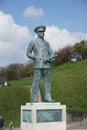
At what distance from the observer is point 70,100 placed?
49.6 meters

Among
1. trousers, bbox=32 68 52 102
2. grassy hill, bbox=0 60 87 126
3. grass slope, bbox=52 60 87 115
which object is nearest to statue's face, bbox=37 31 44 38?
trousers, bbox=32 68 52 102

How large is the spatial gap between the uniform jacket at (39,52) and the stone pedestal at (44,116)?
1561mm

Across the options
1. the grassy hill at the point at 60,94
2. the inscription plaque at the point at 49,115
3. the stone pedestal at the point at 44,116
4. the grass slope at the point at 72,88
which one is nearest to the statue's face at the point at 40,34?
the stone pedestal at the point at 44,116

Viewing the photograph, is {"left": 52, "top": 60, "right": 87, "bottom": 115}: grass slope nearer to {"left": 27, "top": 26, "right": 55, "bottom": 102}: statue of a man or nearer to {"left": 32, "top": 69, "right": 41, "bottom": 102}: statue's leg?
{"left": 27, "top": 26, "right": 55, "bottom": 102}: statue of a man

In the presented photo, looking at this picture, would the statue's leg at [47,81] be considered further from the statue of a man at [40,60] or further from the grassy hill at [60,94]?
the grassy hill at [60,94]

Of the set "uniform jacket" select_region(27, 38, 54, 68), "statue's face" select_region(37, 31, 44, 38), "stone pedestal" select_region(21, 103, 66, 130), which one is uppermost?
"statue's face" select_region(37, 31, 44, 38)

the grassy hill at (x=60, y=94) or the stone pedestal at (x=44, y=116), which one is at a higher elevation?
the grassy hill at (x=60, y=94)

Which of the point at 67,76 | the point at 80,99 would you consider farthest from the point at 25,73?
the point at 80,99

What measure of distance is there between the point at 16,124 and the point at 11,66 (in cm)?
7369

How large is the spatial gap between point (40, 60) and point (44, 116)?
2.08 meters

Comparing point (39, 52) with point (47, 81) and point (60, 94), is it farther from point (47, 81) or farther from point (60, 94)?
point (60, 94)

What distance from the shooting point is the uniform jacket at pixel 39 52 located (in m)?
16.0

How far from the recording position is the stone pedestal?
49.9 ft

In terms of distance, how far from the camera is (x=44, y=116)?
15367mm
